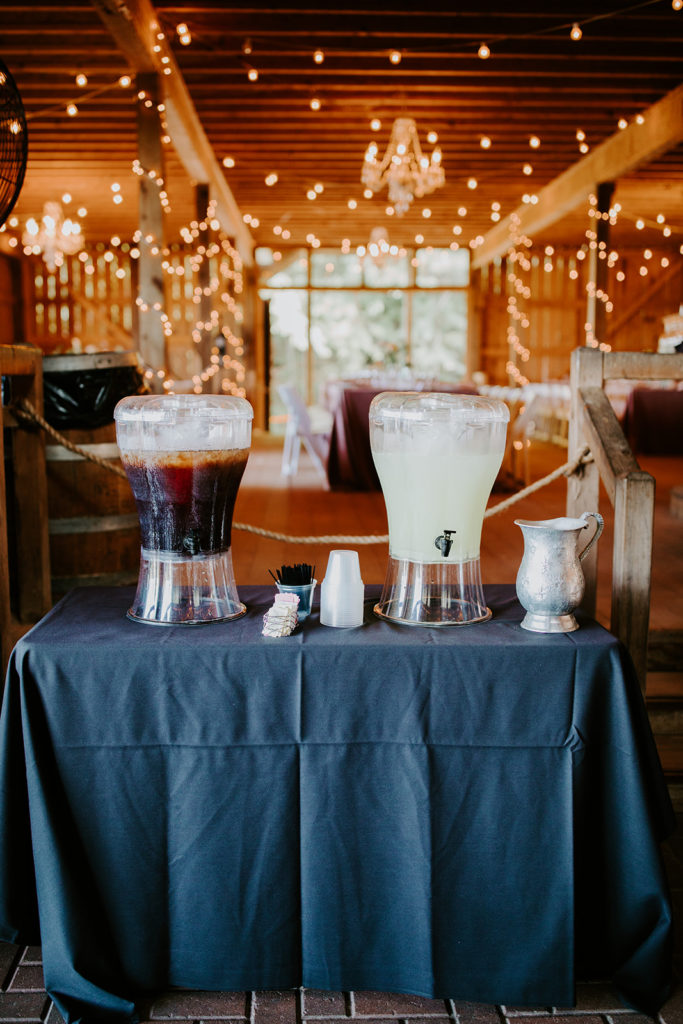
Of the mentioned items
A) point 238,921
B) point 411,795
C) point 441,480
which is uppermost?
point 441,480

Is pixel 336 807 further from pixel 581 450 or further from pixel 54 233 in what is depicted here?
pixel 54 233

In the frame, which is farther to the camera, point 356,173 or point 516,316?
point 516,316

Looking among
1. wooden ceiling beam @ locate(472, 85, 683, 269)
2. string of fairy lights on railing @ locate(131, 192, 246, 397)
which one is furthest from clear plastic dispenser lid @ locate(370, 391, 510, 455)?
wooden ceiling beam @ locate(472, 85, 683, 269)

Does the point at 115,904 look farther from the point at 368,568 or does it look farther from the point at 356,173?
the point at 356,173

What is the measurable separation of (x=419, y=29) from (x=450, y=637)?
5.07 metres

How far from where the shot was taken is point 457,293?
15.1m

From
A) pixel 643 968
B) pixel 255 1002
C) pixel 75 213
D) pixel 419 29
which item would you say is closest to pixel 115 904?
pixel 255 1002

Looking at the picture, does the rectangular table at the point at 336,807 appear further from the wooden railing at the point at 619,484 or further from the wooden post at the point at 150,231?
the wooden post at the point at 150,231

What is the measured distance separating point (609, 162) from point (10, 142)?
7.10 m

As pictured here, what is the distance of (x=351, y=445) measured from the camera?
6844 millimetres

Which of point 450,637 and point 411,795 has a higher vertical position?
point 450,637

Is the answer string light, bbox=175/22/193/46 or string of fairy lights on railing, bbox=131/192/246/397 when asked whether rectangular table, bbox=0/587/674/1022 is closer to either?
string of fairy lights on railing, bbox=131/192/246/397

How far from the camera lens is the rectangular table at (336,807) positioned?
153 cm

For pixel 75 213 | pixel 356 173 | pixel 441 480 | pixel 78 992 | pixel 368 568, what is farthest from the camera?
pixel 75 213
